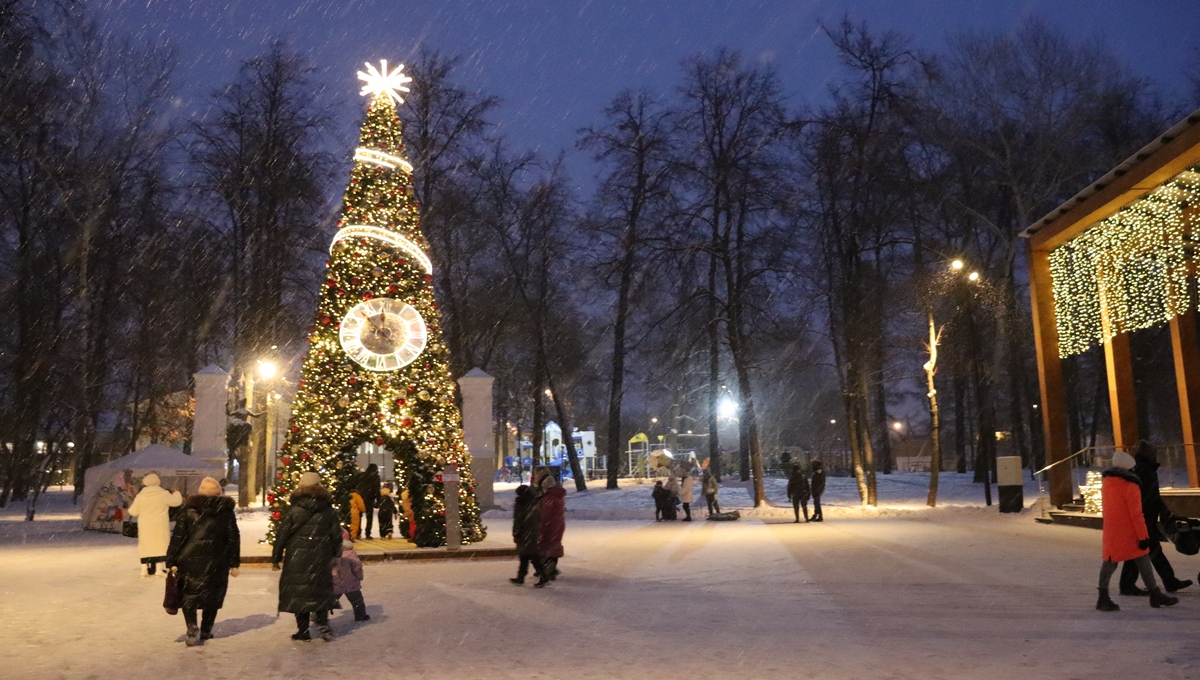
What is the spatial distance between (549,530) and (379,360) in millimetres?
5928

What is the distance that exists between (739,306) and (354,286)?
15233 mm

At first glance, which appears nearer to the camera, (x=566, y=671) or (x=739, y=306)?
(x=566, y=671)

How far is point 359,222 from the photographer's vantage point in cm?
1859

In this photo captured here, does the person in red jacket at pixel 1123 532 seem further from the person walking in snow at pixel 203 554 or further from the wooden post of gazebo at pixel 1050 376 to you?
the wooden post of gazebo at pixel 1050 376

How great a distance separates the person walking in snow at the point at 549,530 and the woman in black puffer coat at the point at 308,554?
444 cm

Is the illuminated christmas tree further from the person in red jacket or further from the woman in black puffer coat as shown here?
the person in red jacket

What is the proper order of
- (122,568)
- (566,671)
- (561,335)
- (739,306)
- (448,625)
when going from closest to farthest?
(566,671)
(448,625)
(122,568)
(739,306)
(561,335)

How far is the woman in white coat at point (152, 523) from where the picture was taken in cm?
1488

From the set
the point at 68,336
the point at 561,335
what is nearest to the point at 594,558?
the point at 68,336

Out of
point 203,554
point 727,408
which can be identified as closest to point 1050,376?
point 203,554

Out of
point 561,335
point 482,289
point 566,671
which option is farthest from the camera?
point 561,335

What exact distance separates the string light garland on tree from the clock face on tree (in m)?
13.3

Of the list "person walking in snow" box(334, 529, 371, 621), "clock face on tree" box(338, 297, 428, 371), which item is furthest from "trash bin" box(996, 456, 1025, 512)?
"person walking in snow" box(334, 529, 371, 621)

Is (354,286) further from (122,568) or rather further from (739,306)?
(739,306)
